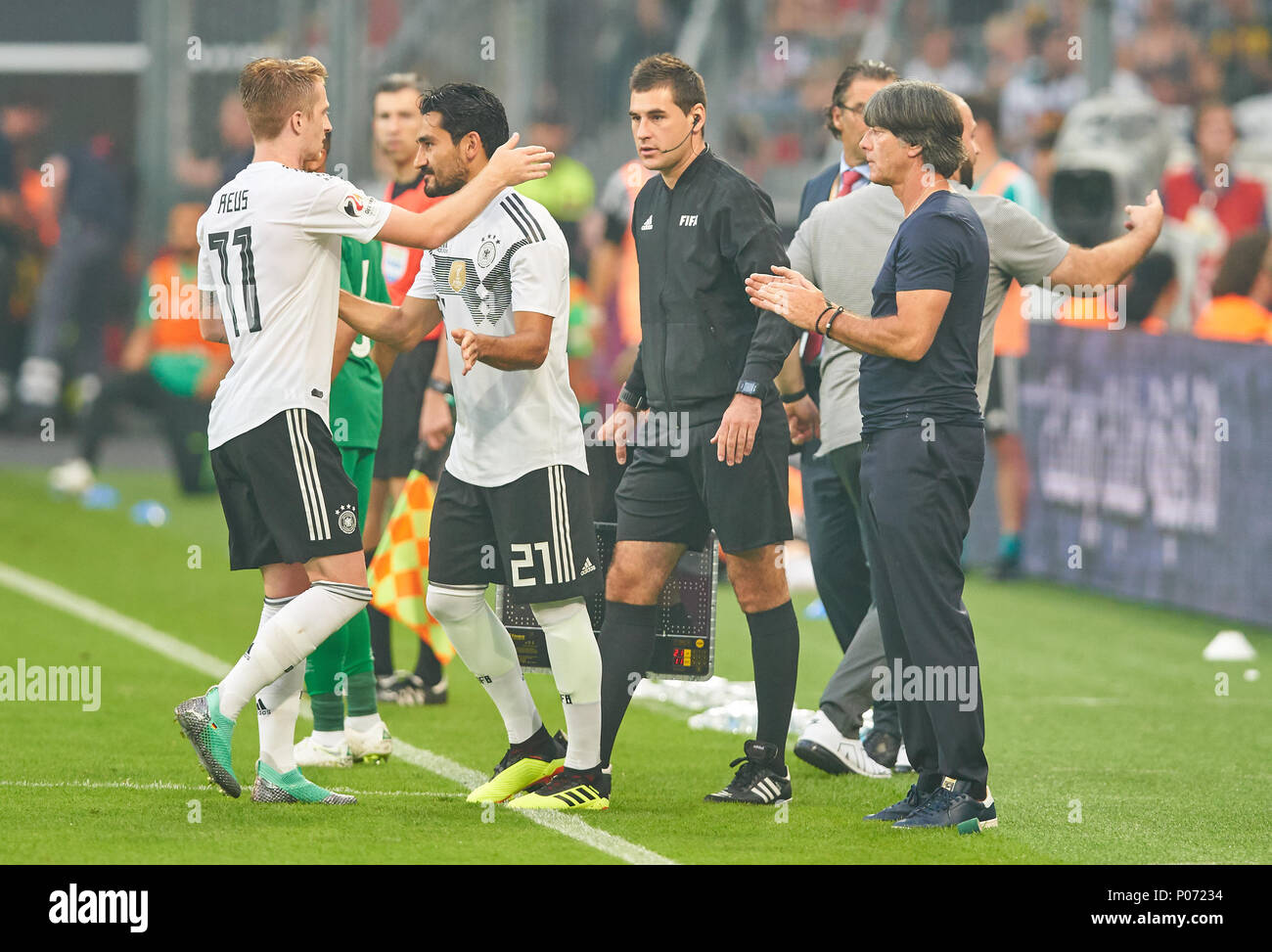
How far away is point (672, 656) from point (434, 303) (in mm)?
1523

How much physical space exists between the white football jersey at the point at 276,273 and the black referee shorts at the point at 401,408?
239 centimetres

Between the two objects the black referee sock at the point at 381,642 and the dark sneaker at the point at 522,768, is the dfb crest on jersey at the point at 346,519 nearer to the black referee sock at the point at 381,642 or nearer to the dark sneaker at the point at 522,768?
the dark sneaker at the point at 522,768

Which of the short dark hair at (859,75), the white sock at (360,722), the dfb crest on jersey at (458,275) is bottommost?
the white sock at (360,722)

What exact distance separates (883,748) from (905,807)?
94cm

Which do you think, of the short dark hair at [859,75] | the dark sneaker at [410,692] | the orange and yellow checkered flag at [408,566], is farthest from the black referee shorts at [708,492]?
the dark sneaker at [410,692]

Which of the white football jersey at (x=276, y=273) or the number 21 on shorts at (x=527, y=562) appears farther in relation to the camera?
the number 21 on shorts at (x=527, y=562)

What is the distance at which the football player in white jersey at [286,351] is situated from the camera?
19.9 feet

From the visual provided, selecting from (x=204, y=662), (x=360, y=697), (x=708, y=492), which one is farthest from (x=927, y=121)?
(x=204, y=662)

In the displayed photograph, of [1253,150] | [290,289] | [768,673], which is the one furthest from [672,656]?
[1253,150]

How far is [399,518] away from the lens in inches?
334

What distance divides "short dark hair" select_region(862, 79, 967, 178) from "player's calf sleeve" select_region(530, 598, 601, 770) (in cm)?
173

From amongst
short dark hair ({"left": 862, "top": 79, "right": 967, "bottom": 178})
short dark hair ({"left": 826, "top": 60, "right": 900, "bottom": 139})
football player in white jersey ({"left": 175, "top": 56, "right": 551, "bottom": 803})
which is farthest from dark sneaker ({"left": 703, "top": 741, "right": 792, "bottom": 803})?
short dark hair ({"left": 826, "top": 60, "right": 900, "bottom": 139})

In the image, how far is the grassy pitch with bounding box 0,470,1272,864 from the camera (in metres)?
5.89

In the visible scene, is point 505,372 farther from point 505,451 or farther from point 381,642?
point 381,642
